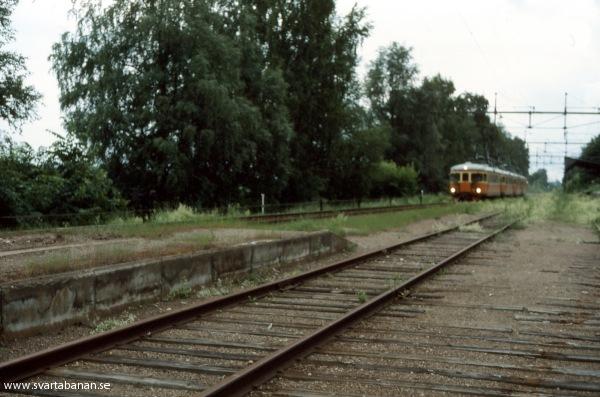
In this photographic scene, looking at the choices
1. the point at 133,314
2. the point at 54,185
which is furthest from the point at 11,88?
the point at 133,314

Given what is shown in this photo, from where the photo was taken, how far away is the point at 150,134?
102 ft

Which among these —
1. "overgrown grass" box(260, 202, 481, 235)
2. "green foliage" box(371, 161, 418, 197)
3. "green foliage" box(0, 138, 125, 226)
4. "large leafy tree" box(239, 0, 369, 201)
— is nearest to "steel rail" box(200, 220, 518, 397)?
"overgrown grass" box(260, 202, 481, 235)

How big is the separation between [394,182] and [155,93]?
1115 inches

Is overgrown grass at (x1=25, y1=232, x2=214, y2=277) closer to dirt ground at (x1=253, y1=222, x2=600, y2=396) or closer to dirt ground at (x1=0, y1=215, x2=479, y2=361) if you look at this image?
dirt ground at (x1=0, y1=215, x2=479, y2=361)

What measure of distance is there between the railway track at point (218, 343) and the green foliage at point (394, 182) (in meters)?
44.3

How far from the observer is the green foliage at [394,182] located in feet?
182

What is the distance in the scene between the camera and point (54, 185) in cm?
2247

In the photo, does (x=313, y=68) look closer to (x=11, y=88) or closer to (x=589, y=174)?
(x=11, y=88)

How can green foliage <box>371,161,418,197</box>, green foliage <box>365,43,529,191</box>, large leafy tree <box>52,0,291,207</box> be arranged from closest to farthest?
large leafy tree <box>52,0,291,207</box>, green foliage <box>371,161,418,197</box>, green foliage <box>365,43,529,191</box>

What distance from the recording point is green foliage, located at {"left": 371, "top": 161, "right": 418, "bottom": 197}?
55438 millimetres

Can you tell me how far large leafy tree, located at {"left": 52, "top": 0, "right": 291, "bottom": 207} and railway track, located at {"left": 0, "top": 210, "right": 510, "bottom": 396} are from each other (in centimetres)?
2027

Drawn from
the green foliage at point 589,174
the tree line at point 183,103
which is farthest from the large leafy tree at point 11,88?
the green foliage at point 589,174

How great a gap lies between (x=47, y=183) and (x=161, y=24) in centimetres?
1082

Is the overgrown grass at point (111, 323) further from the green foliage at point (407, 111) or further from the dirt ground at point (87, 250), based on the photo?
the green foliage at point (407, 111)
